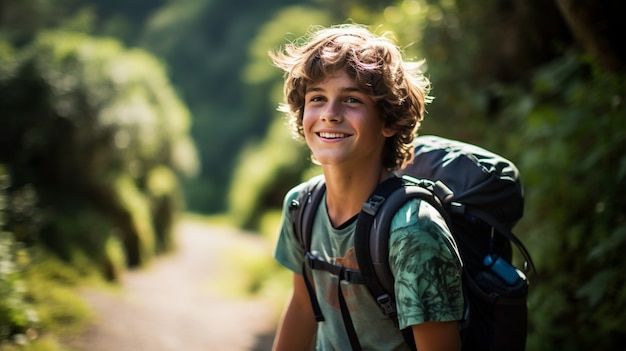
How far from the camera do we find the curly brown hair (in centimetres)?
214

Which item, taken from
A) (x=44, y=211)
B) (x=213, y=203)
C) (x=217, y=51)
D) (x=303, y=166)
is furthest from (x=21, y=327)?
(x=217, y=51)

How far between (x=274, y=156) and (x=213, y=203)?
13526 millimetres

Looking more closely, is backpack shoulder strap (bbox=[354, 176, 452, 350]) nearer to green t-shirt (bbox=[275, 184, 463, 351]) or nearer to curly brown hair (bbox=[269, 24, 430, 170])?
green t-shirt (bbox=[275, 184, 463, 351])

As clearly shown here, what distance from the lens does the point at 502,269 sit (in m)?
2.10

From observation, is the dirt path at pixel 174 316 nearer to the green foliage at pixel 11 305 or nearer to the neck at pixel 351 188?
the green foliage at pixel 11 305

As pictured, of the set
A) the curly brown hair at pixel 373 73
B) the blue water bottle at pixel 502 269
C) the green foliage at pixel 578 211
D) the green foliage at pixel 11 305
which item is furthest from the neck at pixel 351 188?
the green foliage at pixel 11 305

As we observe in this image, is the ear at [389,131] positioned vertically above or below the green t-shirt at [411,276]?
above

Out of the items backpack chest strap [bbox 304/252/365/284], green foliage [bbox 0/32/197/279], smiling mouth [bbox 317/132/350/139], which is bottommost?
backpack chest strap [bbox 304/252/365/284]

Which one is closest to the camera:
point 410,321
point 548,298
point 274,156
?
point 410,321

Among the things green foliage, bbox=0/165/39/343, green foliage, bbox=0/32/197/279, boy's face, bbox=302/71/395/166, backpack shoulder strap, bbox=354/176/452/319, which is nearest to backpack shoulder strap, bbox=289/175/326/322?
boy's face, bbox=302/71/395/166

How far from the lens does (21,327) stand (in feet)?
14.4

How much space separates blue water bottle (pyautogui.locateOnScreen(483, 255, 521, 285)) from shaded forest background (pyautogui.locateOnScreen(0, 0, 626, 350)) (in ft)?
3.57

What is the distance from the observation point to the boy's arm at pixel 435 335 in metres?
1.87

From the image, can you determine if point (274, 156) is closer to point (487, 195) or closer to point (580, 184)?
point (580, 184)
